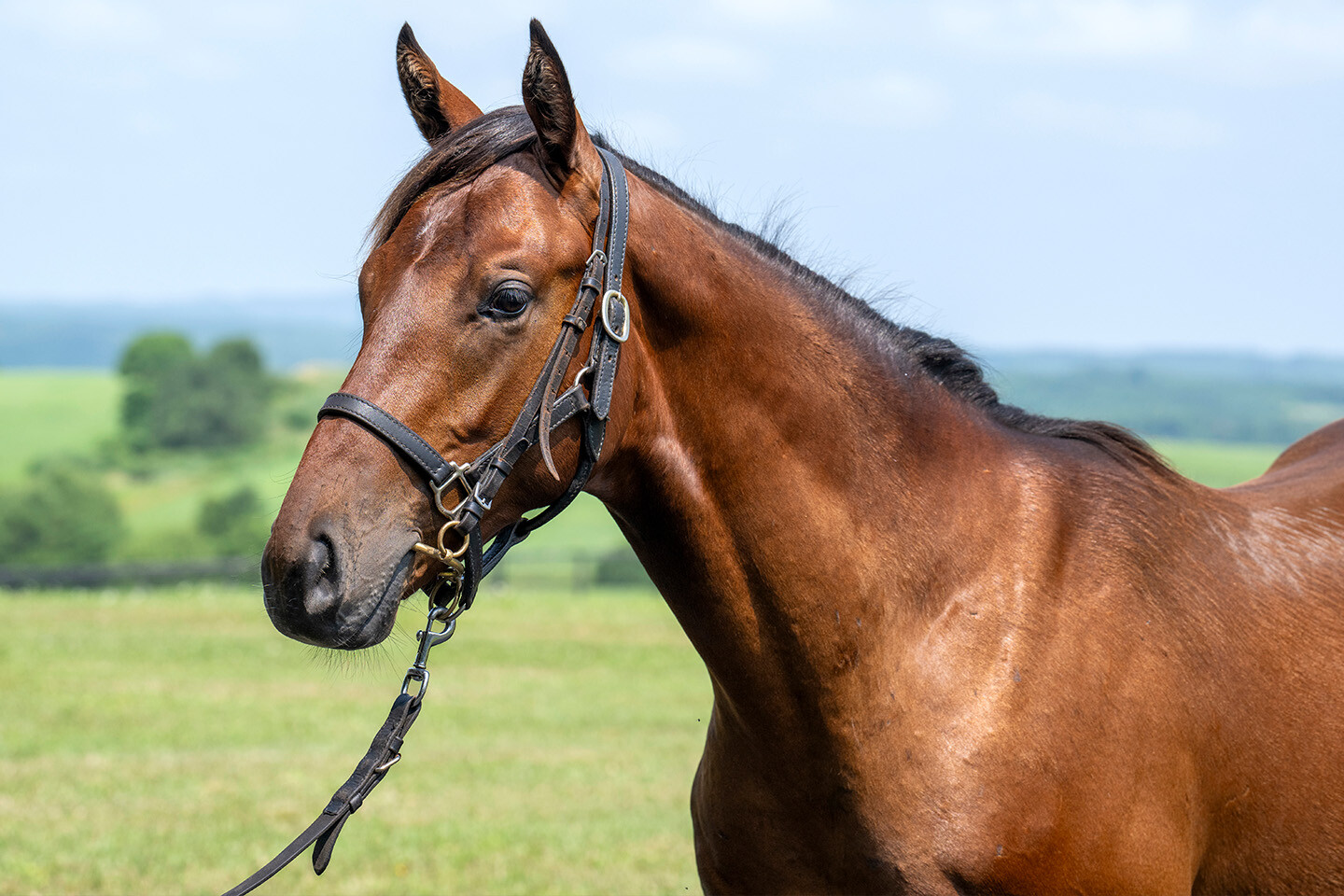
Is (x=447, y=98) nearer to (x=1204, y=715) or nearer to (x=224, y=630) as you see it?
(x=1204, y=715)

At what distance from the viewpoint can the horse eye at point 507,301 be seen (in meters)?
2.51

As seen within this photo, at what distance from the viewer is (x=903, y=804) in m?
2.67

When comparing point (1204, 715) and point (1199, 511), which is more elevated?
point (1199, 511)

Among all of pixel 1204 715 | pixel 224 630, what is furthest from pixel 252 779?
pixel 224 630

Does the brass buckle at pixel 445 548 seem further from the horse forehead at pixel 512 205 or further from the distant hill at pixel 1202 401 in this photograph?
the distant hill at pixel 1202 401

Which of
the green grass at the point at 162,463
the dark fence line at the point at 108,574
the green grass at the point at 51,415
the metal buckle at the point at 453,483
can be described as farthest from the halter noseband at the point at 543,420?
the green grass at the point at 51,415

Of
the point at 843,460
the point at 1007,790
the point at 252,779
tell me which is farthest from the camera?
the point at 252,779

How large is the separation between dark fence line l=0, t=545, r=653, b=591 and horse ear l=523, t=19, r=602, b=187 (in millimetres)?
19798

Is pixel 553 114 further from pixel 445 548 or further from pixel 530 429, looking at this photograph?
pixel 445 548

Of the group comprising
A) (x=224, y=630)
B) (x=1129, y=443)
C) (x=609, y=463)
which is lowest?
(x=224, y=630)

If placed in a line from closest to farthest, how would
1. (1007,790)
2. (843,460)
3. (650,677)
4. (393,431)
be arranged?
(393,431) < (1007,790) < (843,460) < (650,677)

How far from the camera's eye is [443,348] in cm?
247

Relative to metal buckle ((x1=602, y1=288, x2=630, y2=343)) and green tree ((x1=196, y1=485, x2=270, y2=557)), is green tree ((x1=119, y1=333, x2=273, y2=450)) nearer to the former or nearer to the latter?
green tree ((x1=196, y1=485, x2=270, y2=557))

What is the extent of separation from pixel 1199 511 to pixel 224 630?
18595 mm
